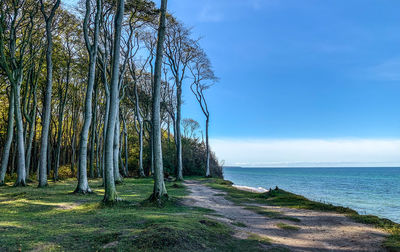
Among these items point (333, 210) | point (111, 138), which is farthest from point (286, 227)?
point (111, 138)

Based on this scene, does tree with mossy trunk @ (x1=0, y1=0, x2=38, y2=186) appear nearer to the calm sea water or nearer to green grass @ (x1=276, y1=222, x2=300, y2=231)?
green grass @ (x1=276, y1=222, x2=300, y2=231)

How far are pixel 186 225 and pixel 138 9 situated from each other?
17.9 m

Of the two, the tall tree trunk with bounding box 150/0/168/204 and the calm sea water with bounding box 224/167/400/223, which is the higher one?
the tall tree trunk with bounding box 150/0/168/204

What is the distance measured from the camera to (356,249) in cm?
618

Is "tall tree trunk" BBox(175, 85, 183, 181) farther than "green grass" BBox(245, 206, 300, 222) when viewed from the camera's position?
Yes

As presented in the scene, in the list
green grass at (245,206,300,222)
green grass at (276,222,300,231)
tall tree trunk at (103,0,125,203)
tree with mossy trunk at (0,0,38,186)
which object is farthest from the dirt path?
tree with mossy trunk at (0,0,38,186)

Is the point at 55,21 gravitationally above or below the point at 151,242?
above

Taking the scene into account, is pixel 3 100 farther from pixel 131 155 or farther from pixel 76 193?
pixel 76 193

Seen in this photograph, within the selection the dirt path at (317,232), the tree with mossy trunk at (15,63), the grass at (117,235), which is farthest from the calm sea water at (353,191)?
the tree with mossy trunk at (15,63)

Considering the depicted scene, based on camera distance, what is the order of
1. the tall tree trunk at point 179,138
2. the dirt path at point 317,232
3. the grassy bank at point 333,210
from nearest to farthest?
1. the dirt path at point 317,232
2. the grassy bank at point 333,210
3. the tall tree trunk at point 179,138

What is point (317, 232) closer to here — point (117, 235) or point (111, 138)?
point (117, 235)

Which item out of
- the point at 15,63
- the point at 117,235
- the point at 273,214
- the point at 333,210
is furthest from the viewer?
the point at 15,63


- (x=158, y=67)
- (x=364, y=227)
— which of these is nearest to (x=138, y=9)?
(x=158, y=67)

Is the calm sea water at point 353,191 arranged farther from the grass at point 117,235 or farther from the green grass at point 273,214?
the grass at point 117,235
